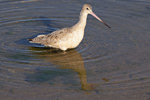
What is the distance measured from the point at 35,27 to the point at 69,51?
228 cm

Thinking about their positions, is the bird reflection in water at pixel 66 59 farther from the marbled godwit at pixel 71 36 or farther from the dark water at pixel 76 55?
the marbled godwit at pixel 71 36

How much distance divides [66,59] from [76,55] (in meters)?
0.39

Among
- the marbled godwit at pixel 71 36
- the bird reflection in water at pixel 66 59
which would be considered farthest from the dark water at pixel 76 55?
the marbled godwit at pixel 71 36

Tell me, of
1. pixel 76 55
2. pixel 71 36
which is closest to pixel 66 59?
pixel 76 55

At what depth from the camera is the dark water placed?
24.6 feet

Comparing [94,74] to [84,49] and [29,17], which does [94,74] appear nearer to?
[84,49]

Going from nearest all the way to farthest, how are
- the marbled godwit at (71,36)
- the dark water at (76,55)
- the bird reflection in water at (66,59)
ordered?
the dark water at (76,55), the bird reflection in water at (66,59), the marbled godwit at (71,36)

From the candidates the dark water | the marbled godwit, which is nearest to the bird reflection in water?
the dark water

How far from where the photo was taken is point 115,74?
27.1ft

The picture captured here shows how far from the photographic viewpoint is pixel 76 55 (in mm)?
9570

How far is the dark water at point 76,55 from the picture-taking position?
7.51m

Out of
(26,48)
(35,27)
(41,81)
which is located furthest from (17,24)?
(41,81)

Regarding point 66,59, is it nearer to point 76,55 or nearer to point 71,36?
point 76,55

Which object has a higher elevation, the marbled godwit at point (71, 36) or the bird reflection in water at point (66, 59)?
the marbled godwit at point (71, 36)
